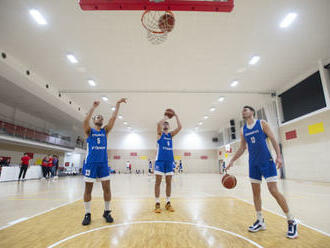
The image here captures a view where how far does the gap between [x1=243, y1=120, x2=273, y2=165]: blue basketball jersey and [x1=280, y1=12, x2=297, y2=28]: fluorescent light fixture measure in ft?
19.6

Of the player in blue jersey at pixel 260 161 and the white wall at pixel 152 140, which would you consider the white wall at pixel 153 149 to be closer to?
the white wall at pixel 152 140

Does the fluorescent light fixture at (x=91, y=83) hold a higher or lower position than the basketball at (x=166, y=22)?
higher

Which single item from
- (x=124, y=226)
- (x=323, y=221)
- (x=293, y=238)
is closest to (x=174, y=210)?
(x=124, y=226)

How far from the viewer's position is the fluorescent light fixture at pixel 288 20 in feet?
20.9

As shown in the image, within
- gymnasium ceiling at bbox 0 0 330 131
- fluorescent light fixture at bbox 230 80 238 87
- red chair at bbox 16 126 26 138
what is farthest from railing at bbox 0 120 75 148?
fluorescent light fixture at bbox 230 80 238 87

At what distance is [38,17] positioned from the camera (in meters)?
6.36

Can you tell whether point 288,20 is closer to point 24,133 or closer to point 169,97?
point 169,97

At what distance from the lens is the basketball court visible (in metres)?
2.58

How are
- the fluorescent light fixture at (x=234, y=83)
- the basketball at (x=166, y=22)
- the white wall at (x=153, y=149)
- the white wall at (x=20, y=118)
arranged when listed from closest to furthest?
the basketball at (x=166, y=22), the fluorescent light fixture at (x=234, y=83), the white wall at (x=20, y=118), the white wall at (x=153, y=149)

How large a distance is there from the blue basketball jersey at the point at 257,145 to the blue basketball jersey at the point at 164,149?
5.43 ft

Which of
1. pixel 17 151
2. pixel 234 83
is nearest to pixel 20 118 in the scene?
pixel 17 151

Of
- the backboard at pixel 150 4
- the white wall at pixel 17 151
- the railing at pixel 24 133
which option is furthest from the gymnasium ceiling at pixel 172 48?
the white wall at pixel 17 151

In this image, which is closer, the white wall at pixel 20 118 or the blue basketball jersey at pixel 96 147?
the blue basketball jersey at pixel 96 147

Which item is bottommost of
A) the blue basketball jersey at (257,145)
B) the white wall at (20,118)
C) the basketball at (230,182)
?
the basketball at (230,182)
